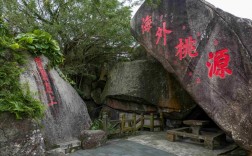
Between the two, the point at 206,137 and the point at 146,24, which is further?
the point at 146,24

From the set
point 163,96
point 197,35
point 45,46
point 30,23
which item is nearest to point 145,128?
point 163,96

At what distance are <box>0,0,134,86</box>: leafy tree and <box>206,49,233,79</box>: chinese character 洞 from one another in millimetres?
4408

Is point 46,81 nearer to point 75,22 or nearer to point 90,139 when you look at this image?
point 90,139

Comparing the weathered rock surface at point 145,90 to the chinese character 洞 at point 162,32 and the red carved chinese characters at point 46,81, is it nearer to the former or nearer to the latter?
the chinese character 洞 at point 162,32

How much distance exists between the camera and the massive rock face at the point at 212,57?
5289mm

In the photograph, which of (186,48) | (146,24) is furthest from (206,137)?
(146,24)

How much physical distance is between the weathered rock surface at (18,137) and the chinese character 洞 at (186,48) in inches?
179

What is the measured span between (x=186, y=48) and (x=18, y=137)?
16.3ft

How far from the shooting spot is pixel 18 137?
3.64m

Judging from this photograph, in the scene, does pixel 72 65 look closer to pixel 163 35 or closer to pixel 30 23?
pixel 30 23

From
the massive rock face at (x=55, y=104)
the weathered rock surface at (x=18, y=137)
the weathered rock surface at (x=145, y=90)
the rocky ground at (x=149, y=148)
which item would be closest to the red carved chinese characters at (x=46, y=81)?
the massive rock face at (x=55, y=104)

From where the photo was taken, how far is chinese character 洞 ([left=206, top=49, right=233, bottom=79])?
5.59 m

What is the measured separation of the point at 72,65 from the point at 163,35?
15.6 ft

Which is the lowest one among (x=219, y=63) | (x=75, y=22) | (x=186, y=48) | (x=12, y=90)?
(x=12, y=90)
